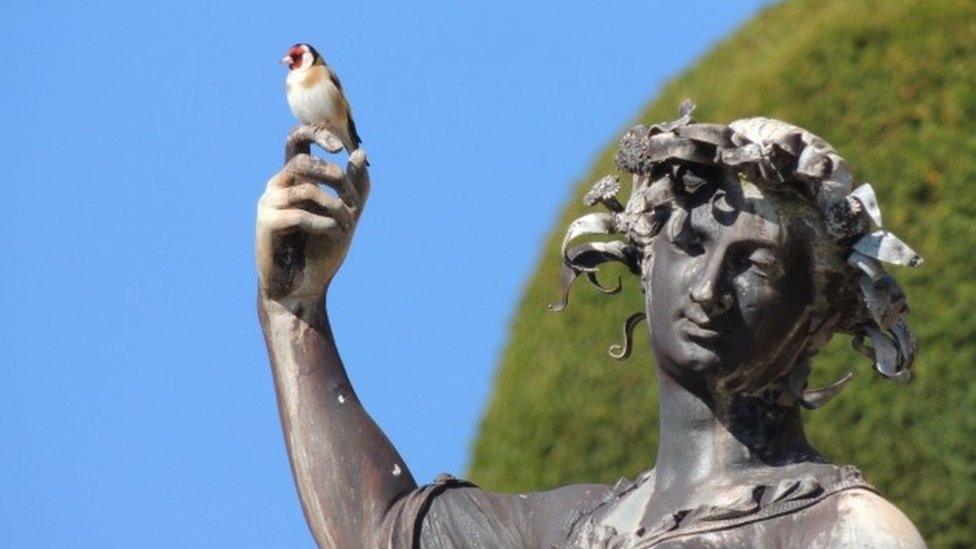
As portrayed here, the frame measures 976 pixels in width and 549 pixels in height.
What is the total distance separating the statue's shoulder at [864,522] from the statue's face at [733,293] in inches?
11.5

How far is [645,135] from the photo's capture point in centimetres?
632

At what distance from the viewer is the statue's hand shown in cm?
656

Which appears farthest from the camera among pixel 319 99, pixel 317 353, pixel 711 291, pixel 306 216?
pixel 319 99

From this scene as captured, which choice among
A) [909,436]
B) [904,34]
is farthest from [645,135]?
[904,34]

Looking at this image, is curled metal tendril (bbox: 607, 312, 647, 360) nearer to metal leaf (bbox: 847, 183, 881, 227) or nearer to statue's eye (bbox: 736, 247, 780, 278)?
statue's eye (bbox: 736, 247, 780, 278)

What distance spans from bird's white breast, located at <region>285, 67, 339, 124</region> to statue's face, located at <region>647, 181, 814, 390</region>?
1.57m

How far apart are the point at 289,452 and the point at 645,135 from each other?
839 millimetres

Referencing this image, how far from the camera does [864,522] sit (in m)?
6.00

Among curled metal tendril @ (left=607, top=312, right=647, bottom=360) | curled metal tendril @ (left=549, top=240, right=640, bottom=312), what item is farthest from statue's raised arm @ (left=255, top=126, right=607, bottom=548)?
curled metal tendril @ (left=549, top=240, right=640, bottom=312)

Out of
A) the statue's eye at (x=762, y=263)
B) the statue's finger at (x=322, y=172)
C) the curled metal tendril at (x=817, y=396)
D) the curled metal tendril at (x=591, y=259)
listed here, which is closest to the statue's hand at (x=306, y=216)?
the statue's finger at (x=322, y=172)

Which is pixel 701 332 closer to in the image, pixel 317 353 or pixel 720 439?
pixel 720 439

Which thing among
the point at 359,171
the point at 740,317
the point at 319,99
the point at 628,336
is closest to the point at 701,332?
the point at 740,317

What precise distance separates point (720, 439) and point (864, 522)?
349 millimetres

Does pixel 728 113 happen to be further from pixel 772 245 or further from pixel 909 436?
pixel 772 245
